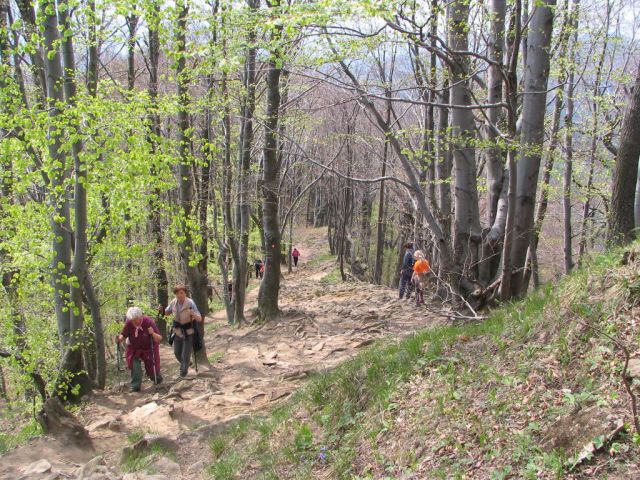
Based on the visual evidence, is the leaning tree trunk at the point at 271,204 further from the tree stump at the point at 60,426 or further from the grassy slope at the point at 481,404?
the grassy slope at the point at 481,404

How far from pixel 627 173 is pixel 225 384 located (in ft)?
22.7

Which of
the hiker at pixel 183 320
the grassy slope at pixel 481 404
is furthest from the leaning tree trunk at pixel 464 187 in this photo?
the hiker at pixel 183 320

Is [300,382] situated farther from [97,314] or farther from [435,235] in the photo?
[97,314]

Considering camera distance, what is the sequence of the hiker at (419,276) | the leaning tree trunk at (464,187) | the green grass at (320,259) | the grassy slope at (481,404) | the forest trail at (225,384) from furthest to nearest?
the green grass at (320,259)
the hiker at (419,276)
the leaning tree trunk at (464,187)
the forest trail at (225,384)
the grassy slope at (481,404)

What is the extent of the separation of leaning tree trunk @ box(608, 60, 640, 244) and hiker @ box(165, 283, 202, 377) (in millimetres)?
6361

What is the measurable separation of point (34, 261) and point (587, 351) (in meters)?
7.90

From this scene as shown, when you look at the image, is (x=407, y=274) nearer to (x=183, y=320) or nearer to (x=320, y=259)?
(x=183, y=320)

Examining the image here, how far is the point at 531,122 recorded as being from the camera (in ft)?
21.2

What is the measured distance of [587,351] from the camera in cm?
394

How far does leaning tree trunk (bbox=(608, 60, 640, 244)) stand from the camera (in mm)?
5590

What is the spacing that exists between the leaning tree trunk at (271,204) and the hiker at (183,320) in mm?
4030

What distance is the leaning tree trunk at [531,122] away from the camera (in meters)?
6.30

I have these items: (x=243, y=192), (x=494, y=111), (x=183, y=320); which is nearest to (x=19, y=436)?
(x=183, y=320)

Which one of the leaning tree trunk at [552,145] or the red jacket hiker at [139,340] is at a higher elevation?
the leaning tree trunk at [552,145]
